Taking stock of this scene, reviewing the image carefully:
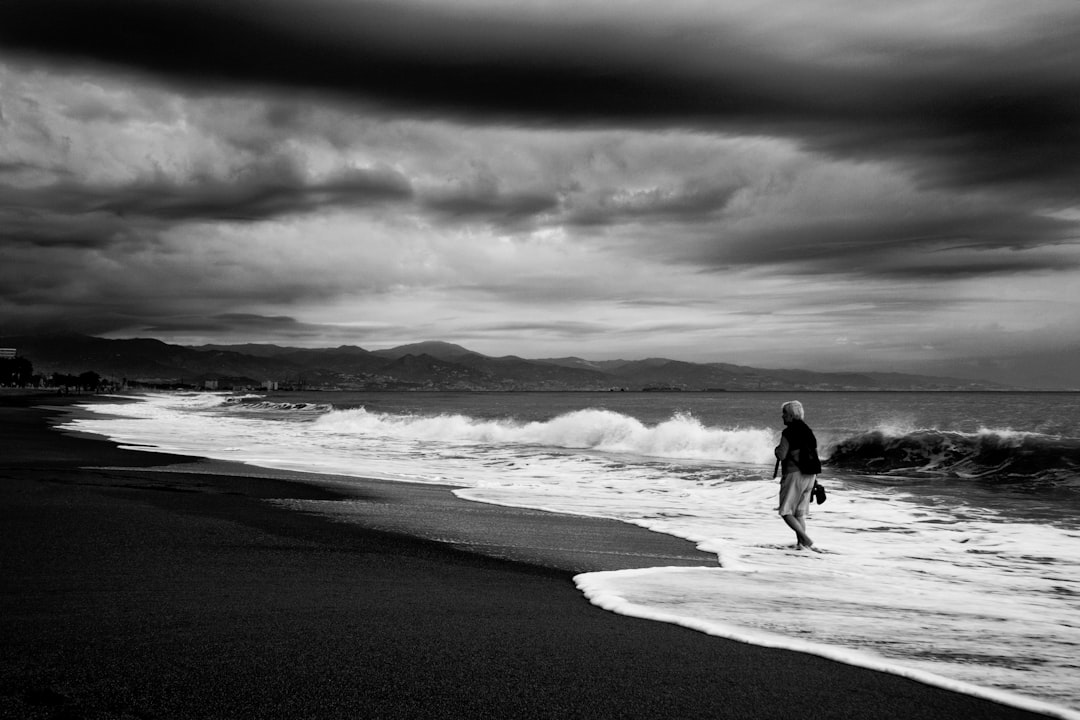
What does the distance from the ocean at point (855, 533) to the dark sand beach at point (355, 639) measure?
59 centimetres

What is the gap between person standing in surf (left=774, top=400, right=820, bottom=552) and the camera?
385 inches

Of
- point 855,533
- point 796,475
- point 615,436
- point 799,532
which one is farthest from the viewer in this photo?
point 615,436

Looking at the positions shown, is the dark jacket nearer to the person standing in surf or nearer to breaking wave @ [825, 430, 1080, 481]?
the person standing in surf

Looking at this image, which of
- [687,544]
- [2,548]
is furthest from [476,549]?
[2,548]

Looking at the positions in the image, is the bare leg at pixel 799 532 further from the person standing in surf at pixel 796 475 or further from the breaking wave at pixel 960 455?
the breaking wave at pixel 960 455

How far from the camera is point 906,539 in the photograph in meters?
10.9

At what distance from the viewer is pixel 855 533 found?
11.4 m

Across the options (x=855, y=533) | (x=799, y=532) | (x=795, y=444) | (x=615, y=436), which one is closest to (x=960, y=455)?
(x=615, y=436)

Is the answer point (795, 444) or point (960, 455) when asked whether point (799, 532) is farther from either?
point (960, 455)

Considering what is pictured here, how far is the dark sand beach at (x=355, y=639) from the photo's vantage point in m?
3.78

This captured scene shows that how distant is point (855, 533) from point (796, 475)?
7.70ft

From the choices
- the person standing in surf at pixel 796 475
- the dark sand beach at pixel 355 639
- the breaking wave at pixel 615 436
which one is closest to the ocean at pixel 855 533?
the breaking wave at pixel 615 436

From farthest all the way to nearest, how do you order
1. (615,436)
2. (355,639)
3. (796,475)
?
(615,436), (796,475), (355,639)

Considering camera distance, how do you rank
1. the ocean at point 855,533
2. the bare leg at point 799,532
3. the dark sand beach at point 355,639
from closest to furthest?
the dark sand beach at point 355,639 → the ocean at point 855,533 → the bare leg at point 799,532
